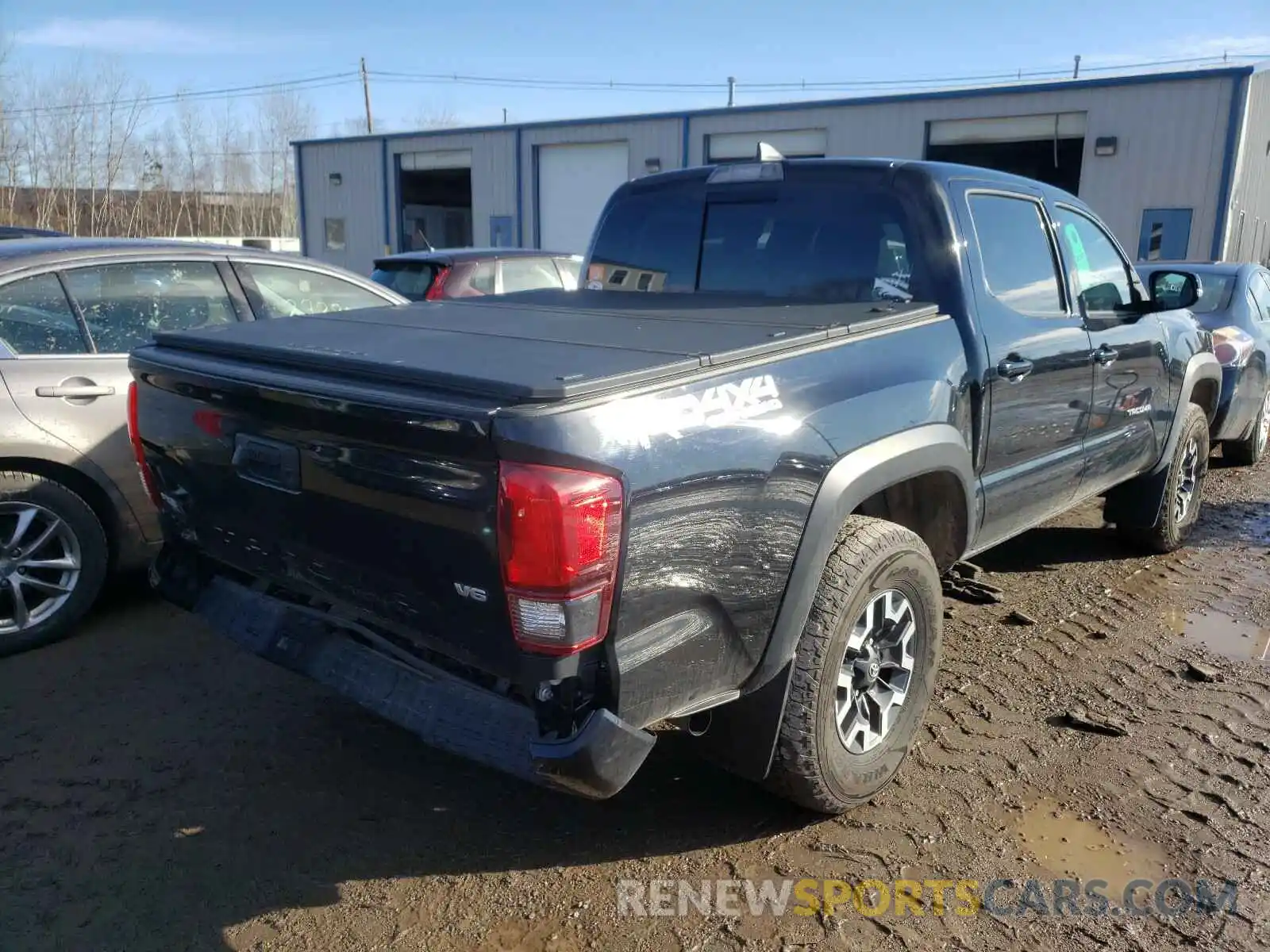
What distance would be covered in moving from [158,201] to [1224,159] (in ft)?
158

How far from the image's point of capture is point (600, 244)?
14.8 ft

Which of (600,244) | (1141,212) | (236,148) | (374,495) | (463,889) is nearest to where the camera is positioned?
(374,495)

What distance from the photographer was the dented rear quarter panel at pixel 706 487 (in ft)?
7.02

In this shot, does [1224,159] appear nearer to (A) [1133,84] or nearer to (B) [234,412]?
(A) [1133,84]

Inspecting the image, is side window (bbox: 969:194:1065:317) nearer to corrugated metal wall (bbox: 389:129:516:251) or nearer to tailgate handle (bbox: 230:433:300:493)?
tailgate handle (bbox: 230:433:300:493)

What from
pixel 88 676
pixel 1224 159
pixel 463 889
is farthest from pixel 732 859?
pixel 1224 159

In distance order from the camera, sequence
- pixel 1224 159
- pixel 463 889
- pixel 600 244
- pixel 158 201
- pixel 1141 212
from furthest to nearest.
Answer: pixel 158 201 < pixel 1141 212 < pixel 1224 159 < pixel 600 244 < pixel 463 889

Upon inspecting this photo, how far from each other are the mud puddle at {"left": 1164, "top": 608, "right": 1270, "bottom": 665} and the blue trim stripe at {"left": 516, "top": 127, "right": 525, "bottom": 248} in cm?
2112

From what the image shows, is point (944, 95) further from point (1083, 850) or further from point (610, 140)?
point (1083, 850)

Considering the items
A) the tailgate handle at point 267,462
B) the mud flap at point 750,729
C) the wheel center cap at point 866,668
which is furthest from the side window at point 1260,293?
the tailgate handle at point 267,462

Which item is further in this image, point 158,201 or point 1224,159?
point 158,201

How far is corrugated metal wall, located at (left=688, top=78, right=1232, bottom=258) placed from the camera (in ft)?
51.5

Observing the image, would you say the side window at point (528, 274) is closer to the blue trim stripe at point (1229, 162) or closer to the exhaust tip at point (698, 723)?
the exhaust tip at point (698, 723)

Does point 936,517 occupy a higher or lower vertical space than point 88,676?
higher
